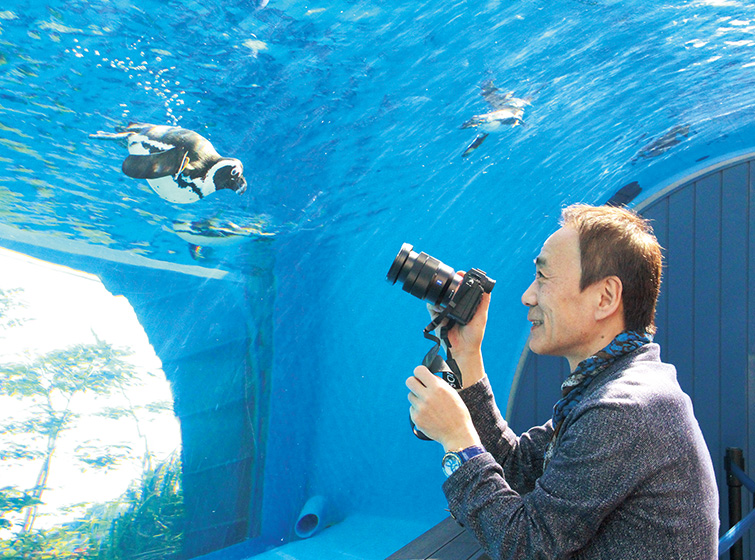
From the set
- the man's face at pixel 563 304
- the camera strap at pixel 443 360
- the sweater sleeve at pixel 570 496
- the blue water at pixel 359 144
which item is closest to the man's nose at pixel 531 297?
the man's face at pixel 563 304

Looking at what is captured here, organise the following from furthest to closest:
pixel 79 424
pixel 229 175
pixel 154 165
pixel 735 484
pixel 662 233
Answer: pixel 662 233 < pixel 735 484 < pixel 229 175 < pixel 154 165 < pixel 79 424

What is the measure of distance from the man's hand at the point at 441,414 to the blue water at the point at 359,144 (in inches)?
49.4

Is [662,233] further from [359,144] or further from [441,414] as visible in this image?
[441,414]

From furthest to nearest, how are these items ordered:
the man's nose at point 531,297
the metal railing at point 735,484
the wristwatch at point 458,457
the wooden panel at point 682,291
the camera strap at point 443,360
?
the wooden panel at point 682,291
the metal railing at point 735,484
the camera strap at point 443,360
the man's nose at point 531,297
the wristwatch at point 458,457

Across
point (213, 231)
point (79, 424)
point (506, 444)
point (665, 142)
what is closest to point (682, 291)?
point (665, 142)

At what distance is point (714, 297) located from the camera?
434 centimetres

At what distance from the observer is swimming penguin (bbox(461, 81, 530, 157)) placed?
296 cm

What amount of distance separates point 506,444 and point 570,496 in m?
0.61

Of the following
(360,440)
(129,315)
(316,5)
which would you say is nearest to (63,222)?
(129,315)

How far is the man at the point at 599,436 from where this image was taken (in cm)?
108

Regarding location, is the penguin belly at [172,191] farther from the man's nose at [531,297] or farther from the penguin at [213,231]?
the man's nose at [531,297]

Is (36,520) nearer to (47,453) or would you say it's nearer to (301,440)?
(47,453)

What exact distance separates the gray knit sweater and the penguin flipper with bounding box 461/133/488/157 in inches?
88.5

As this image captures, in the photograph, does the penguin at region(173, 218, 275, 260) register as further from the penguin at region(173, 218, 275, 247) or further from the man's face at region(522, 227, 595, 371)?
the man's face at region(522, 227, 595, 371)
